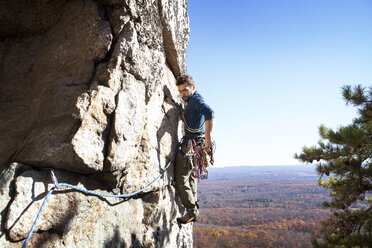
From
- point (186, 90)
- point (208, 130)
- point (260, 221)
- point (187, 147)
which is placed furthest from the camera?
point (260, 221)

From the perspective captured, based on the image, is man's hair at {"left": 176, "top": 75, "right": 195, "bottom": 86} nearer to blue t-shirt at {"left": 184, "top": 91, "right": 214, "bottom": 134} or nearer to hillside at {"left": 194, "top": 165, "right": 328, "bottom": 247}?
blue t-shirt at {"left": 184, "top": 91, "right": 214, "bottom": 134}

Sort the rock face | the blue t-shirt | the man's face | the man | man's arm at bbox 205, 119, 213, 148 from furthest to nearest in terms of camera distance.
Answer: the man's face < the man < the blue t-shirt < man's arm at bbox 205, 119, 213, 148 < the rock face

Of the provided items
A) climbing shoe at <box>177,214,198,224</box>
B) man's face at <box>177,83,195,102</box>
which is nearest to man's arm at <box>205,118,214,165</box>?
man's face at <box>177,83,195,102</box>

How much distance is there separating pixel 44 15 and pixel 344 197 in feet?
23.4

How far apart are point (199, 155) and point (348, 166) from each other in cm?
342

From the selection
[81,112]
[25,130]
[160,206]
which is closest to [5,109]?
[25,130]

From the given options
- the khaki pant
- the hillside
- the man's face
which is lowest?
the hillside

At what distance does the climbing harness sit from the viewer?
12.5 feet

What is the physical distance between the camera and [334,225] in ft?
16.3

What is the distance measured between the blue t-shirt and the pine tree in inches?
114

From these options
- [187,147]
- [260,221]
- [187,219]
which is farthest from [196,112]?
[260,221]

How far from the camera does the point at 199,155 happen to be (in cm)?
389

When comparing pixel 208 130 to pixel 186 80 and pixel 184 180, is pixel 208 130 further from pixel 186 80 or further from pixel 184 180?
pixel 186 80

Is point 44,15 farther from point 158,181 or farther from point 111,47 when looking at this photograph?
point 158,181
